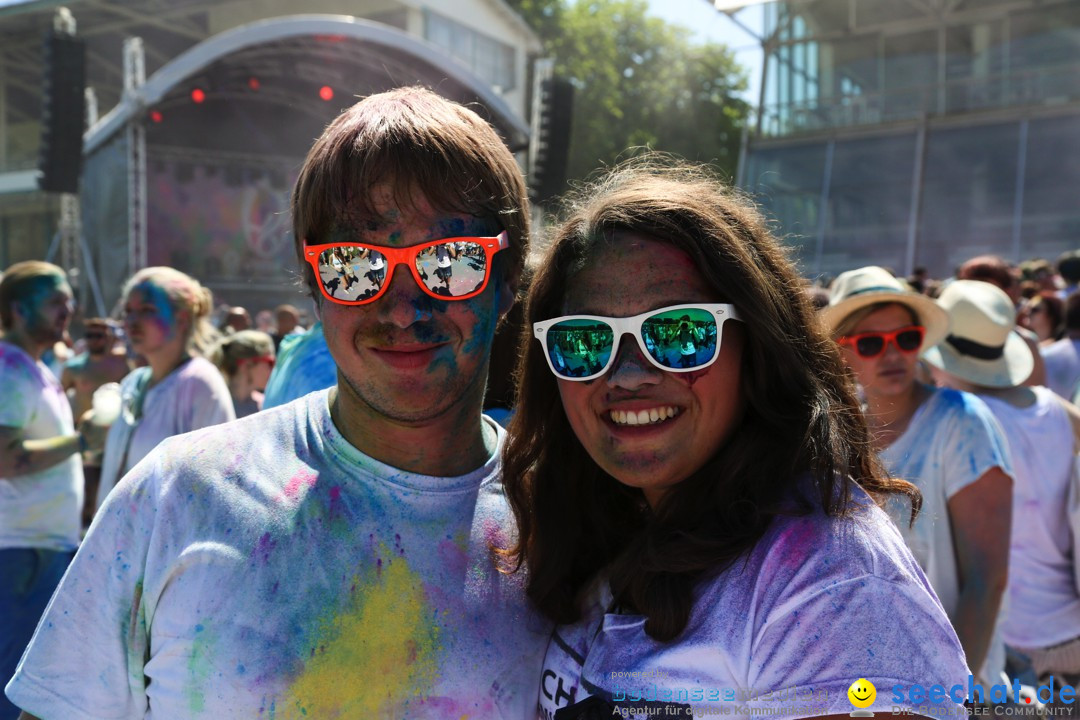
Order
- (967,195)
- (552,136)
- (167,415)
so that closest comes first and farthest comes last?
(167,415)
(552,136)
(967,195)

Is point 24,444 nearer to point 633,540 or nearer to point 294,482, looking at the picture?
point 294,482

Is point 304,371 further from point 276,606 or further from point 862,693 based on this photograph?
point 862,693

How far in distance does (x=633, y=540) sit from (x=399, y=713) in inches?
19.0

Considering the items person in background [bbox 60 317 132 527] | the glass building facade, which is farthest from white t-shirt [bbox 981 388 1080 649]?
the glass building facade

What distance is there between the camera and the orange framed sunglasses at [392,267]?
1.63 metres

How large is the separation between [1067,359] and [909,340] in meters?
2.89

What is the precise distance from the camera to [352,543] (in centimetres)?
157

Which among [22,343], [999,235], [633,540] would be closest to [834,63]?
[999,235]

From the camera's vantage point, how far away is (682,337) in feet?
5.13

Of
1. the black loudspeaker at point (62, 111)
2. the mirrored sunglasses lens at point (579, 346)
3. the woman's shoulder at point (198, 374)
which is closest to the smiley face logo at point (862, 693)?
the mirrored sunglasses lens at point (579, 346)

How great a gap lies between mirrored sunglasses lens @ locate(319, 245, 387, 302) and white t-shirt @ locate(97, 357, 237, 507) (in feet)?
9.16

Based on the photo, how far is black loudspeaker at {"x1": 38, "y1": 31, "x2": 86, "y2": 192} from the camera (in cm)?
1159

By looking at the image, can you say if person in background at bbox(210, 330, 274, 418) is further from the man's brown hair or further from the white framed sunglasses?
the white framed sunglasses

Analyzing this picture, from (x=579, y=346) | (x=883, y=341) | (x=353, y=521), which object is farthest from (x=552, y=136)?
(x=353, y=521)
